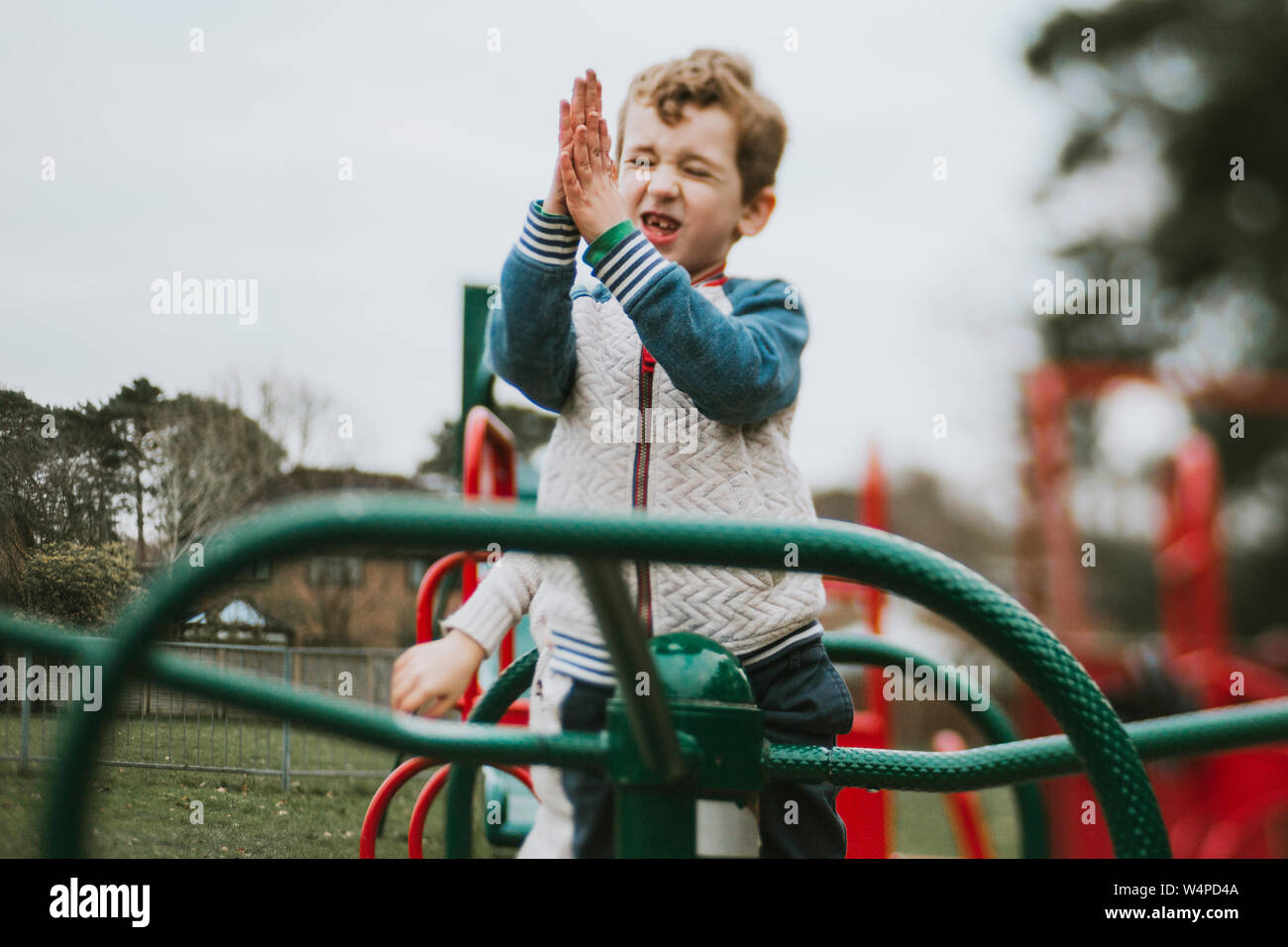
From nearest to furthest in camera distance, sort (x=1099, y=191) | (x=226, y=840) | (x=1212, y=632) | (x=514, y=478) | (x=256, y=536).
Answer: (x=256, y=536) → (x=226, y=840) → (x=514, y=478) → (x=1212, y=632) → (x=1099, y=191)

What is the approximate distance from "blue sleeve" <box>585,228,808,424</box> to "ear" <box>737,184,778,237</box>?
0.62ft

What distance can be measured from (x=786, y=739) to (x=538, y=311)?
47 centimetres

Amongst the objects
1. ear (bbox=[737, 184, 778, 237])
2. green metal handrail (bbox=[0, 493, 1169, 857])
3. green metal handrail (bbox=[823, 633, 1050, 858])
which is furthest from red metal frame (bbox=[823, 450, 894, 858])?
green metal handrail (bbox=[0, 493, 1169, 857])

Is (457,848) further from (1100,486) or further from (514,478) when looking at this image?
(1100,486)

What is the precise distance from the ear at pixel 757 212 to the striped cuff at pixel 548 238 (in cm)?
32

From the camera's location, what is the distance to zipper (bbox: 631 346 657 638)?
1119 millimetres

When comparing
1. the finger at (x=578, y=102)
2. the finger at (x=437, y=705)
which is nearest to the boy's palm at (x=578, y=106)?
the finger at (x=578, y=102)

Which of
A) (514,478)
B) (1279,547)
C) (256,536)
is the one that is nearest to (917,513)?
(1279,547)

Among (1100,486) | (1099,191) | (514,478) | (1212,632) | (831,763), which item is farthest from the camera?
(1099,191)

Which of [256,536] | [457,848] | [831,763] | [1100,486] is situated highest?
[1100,486]

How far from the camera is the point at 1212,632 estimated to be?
4.01 m

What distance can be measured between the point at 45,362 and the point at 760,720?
2.51 ft

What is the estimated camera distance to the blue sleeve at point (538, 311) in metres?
1.11

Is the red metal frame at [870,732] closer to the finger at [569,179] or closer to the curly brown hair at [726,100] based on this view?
the curly brown hair at [726,100]
